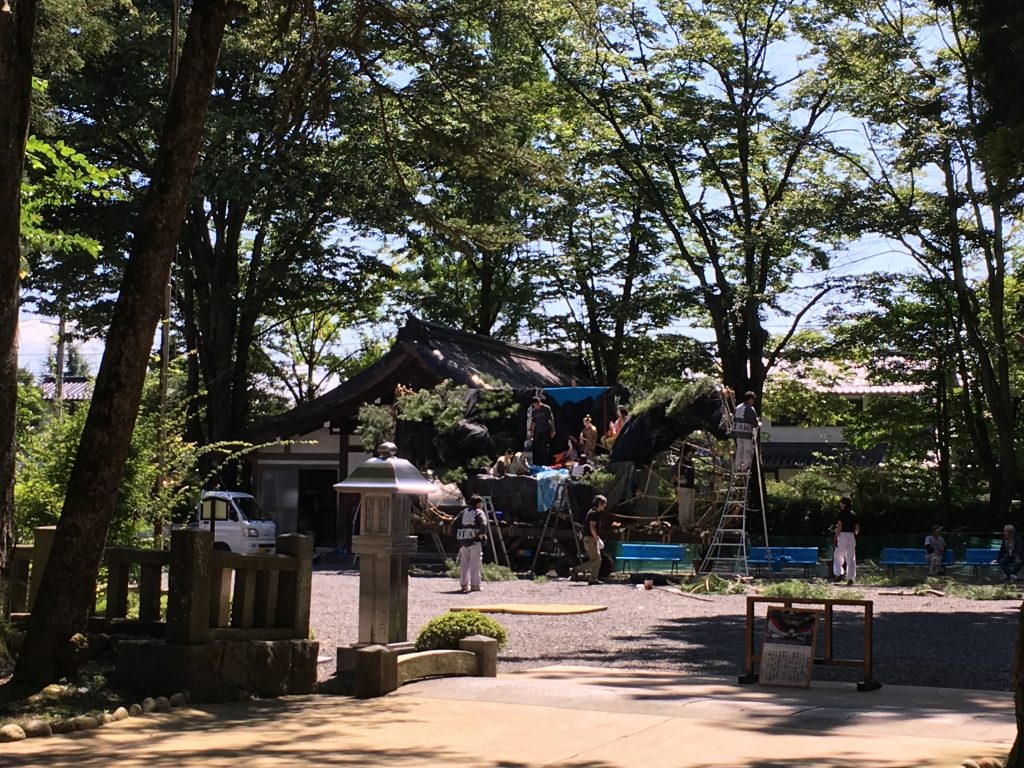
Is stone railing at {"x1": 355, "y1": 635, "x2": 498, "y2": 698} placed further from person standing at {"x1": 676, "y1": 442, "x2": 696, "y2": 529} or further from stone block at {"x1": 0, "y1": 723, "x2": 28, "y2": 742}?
person standing at {"x1": 676, "y1": 442, "x2": 696, "y2": 529}

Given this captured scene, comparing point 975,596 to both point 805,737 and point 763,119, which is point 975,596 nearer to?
point 805,737

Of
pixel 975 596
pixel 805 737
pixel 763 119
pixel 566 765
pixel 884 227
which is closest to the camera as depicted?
pixel 566 765

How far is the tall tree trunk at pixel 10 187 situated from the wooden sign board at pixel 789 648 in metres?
6.78

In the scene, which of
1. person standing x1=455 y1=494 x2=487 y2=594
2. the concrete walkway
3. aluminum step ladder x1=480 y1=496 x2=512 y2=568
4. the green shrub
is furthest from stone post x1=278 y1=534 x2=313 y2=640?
aluminum step ladder x1=480 y1=496 x2=512 y2=568

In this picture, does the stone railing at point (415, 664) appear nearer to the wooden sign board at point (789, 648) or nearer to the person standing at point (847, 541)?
the wooden sign board at point (789, 648)

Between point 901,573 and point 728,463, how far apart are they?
4.47 metres

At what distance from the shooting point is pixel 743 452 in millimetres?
23844

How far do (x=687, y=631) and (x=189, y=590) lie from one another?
823 cm

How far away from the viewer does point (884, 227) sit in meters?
31.7

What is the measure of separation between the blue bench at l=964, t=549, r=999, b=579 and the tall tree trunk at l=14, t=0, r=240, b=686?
22.6 m

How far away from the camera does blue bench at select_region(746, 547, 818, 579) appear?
1034 inches

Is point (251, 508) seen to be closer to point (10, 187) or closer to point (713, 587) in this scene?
point (713, 587)

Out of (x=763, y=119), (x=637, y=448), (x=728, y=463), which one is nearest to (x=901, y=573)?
(x=728, y=463)

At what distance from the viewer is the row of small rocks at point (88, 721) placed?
8.02m
